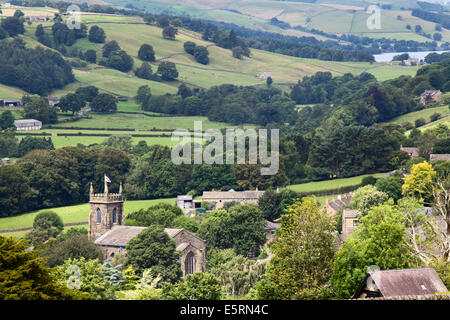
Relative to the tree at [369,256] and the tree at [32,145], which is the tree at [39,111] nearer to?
the tree at [32,145]

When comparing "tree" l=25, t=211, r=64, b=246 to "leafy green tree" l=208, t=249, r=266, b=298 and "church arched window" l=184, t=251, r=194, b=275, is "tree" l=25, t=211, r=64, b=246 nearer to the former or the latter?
"church arched window" l=184, t=251, r=194, b=275

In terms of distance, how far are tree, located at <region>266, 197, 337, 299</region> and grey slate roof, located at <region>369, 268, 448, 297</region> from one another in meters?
5.71

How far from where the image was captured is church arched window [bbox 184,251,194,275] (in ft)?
237

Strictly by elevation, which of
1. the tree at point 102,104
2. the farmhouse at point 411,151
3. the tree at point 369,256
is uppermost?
the tree at point 369,256

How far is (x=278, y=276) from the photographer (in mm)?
39688

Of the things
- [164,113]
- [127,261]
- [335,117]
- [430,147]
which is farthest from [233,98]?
[127,261]

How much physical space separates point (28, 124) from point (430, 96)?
7731cm

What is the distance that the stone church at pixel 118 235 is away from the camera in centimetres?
7219

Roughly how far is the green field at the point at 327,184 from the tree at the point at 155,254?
141ft

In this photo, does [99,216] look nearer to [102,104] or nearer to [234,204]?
[234,204]

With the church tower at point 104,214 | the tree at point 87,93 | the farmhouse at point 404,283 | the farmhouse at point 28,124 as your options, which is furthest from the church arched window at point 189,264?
the tree at point 87,93

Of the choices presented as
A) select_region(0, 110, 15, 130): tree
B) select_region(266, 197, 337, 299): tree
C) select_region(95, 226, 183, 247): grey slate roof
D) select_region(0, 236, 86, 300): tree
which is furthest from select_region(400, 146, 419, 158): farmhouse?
select_region(0, 236, 86, 300): tree

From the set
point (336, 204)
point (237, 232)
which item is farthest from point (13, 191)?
point (336, 204)

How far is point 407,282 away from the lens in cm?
3284
